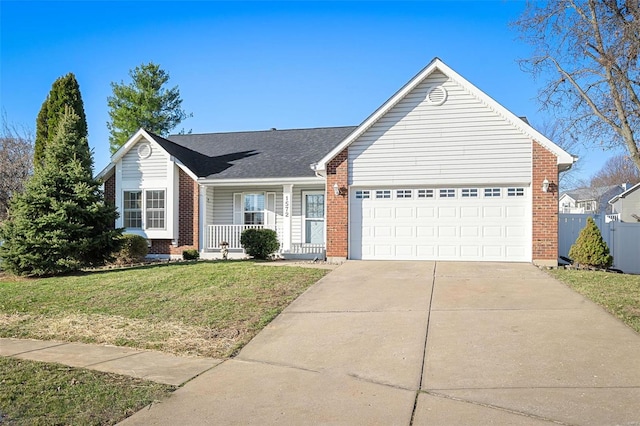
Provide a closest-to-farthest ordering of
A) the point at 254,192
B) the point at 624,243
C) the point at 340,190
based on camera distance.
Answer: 1. the point at 340,190
2. the point at 624,243
3. the point at 254,192

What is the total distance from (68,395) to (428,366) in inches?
155

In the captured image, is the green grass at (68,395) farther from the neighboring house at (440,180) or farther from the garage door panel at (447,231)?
the garage door panel at (447,231)

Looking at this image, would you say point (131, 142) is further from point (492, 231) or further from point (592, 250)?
point (592, 250)

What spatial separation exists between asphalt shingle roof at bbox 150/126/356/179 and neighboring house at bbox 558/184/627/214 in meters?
34.0

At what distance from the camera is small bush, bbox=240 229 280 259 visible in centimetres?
1598

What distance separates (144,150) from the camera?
18.4 meters

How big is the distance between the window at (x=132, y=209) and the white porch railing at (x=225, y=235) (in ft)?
9.08

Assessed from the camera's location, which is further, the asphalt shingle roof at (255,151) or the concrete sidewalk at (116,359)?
the asphalt shingle roof at (255,151)

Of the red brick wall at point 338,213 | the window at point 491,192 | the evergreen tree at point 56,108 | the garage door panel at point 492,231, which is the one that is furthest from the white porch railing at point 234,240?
the evergreen tree at point 56,108

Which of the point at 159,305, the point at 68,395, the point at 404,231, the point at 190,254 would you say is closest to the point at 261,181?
the point at 190,254

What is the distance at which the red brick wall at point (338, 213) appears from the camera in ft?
48.9

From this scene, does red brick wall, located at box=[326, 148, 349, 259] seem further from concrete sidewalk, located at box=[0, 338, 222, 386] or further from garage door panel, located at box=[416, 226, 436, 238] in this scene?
concrete sidewalk, located at box=[0, 338, 222, 386]

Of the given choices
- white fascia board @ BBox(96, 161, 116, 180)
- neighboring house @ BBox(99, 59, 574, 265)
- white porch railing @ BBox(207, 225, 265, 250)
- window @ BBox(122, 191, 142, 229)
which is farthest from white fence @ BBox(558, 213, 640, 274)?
white fascia board @ BBox(96, 161, 116, 180)

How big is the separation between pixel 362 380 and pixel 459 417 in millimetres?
1361
